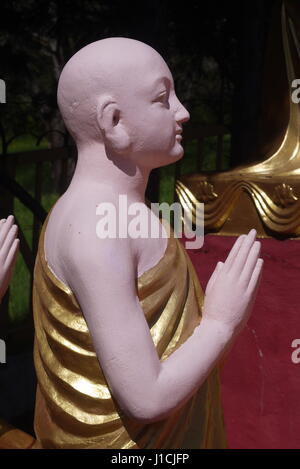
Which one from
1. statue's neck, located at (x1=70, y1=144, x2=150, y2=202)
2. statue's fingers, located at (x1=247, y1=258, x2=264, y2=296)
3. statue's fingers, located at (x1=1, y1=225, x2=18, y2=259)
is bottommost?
statue's fingers, located at (x1=247, y1=258, x2=264, y2=296)

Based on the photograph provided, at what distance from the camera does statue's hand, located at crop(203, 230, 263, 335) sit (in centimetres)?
146

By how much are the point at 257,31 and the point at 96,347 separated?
2.07m

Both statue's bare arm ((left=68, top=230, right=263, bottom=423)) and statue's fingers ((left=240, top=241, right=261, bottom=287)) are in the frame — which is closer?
statue's bare arm ((left=68, top=230, right=263, bottom=423))

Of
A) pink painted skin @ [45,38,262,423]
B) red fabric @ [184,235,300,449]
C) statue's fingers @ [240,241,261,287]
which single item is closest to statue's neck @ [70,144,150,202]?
pink painted skin @ [45,38,262,423]

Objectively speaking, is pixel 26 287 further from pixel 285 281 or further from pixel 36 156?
pixel 285 281

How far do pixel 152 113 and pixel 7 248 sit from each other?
360 millimetres

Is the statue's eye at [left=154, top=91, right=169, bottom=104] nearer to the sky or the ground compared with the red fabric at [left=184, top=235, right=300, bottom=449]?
nearer to the sky

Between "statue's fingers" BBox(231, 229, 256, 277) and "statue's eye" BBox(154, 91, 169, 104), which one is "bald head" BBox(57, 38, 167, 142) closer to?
"statue's eye" BBox(154, 91, 169, 104)

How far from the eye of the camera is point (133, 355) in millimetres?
1371

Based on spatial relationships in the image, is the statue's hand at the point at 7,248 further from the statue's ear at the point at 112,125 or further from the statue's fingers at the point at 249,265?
the statue's fingers at the point at 249,265

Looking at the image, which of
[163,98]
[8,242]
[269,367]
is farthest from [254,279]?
[269,367]

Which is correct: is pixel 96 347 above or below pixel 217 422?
above

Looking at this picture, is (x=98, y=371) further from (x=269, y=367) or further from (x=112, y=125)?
(x=269, y=367)

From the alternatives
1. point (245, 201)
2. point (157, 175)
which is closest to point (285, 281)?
point (245, 201)
